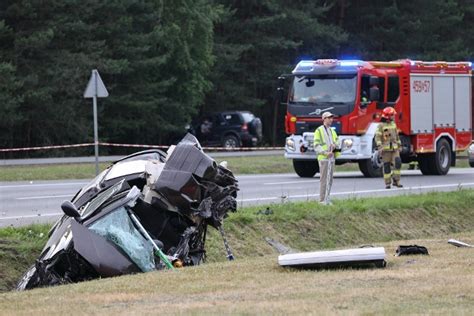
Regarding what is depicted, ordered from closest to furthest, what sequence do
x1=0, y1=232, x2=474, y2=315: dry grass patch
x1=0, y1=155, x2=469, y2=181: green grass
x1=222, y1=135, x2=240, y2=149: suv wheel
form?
x1=0, y1=232, x2=474, y2=315: dry grass patch → x1=0, y1=155, x2=469, y2=181: green grass → x1=222, y1=135, x2=240, y2=149: suv wheel

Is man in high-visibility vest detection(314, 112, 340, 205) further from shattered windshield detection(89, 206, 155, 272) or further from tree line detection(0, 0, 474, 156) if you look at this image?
tree line detection(0, 0, 474, 156)

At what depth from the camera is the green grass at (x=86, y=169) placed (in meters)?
30.0

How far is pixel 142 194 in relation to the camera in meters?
12.6

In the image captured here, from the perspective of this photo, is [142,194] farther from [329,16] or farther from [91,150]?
[329,16]

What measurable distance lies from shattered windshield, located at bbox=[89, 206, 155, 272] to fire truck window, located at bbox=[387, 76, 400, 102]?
17.2 m

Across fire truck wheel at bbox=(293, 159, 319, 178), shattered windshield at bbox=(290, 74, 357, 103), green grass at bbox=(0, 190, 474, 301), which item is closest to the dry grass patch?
green grass at bbox=(0, 190, 474, 301)

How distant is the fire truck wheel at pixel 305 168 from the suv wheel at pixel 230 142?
20.6 metres

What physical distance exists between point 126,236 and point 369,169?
1679 centimetres

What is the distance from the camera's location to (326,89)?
27.9m

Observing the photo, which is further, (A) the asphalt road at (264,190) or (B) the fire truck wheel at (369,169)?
(B) the fire truck wheel at (369,169)

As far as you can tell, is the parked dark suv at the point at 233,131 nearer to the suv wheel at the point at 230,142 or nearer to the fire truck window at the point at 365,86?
the suv wheel at the point at 230,142

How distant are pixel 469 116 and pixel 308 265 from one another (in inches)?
824

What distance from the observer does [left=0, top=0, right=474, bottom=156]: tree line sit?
44.7 meters

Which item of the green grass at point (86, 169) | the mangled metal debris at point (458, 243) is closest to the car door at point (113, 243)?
the mangled metal debris at point (458, 243)
